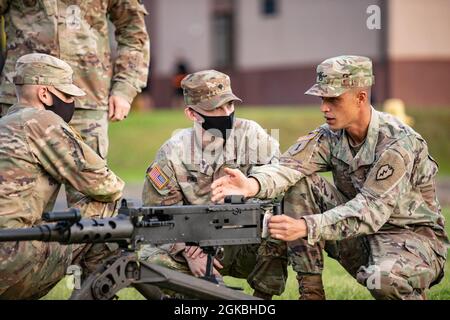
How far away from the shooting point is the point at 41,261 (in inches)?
250

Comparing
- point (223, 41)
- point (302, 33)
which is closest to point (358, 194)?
point (302, 33)

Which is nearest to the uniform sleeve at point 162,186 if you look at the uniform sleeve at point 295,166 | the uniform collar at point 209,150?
the uniform collar at point 209,150

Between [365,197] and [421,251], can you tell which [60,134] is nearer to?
[365,197]

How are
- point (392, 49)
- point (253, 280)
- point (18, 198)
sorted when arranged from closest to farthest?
point (18, 198) < point (253, 280) < point (392, 49)

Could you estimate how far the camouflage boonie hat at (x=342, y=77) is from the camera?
6762 mm

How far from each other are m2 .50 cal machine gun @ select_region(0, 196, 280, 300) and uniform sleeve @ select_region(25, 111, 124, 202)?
24.8 inches

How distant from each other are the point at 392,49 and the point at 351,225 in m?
25.9

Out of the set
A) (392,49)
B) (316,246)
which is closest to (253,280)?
(316,246)

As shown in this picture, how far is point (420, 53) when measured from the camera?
105ft

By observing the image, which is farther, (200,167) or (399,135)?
(200,167)

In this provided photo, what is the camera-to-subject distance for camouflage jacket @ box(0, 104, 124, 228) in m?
6.33

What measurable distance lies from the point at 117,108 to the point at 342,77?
1.81 metres

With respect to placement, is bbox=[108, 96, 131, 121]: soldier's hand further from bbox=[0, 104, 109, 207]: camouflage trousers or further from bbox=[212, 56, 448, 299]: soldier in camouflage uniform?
bbox=[212, 56, 448, 299]: soldier in camouflage uniform

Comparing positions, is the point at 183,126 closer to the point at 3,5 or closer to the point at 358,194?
the point at 3,5
